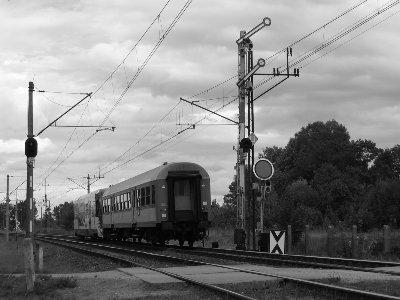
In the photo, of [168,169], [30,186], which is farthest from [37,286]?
[168,169]

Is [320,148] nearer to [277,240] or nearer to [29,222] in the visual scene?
[277,240]

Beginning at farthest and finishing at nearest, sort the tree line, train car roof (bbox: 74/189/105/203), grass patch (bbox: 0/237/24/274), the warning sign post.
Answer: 1. the tree line
2. train car roof (bbox: 74/189/105/203)
3. grass patch (bbox: 0/237/24/274)
4. the warning sign post

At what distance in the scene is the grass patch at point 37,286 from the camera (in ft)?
49.6

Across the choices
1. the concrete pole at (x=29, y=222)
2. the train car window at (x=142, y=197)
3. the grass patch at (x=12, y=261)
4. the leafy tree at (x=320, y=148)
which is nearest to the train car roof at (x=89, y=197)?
the grass patch at (x=12, y=261)

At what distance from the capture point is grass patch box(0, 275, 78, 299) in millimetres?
15117

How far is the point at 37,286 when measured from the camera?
1608cm

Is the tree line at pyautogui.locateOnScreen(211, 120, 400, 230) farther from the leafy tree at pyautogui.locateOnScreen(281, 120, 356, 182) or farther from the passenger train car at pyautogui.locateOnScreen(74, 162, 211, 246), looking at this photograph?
the passenger train car at pyautogui.locateOnScreen(74, 162, 211, 246)

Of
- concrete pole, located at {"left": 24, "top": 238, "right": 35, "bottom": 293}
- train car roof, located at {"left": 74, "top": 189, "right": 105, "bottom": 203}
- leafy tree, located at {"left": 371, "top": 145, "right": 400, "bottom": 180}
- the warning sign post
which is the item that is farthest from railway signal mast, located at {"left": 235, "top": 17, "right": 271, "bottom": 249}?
leafy tree, located at {"left": 371, "top": 145, "right": 400, "bottom": 180}

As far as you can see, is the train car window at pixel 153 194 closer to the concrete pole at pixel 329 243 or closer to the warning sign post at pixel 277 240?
the concrete pole at pixel 329 243

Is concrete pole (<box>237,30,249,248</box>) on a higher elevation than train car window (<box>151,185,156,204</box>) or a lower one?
higher

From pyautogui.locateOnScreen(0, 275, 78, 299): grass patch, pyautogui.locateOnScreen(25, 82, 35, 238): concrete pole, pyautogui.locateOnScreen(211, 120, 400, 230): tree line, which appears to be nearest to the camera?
pyautogui.locateOnScreen(0, 275, 78, 299): grass patch

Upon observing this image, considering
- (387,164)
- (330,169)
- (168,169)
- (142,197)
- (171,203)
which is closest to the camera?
(171,203)

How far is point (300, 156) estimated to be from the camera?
97.6m

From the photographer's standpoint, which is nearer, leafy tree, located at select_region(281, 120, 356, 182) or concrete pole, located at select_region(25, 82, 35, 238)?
concrete pole, located at select_region(25, 82, 35, 238)
